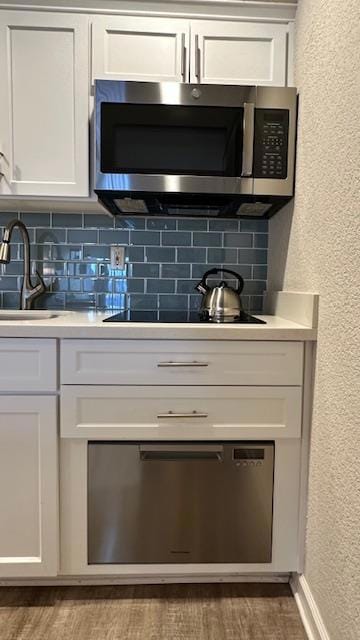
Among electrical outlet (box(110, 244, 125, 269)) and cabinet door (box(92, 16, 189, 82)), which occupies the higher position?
cabinet door (box(92, 16, 189, 82))

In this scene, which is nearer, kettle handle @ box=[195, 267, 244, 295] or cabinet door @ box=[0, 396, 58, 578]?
cabinet door @ box=[0, 396, 58, 578]

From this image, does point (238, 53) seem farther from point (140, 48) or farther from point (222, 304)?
point (222, 304)

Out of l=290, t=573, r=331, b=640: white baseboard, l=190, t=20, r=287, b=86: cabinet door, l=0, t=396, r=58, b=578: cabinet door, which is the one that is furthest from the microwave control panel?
l=290, t=573, r=331, b=640: white baseboard

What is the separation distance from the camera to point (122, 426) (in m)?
1.33

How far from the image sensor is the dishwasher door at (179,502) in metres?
1.35

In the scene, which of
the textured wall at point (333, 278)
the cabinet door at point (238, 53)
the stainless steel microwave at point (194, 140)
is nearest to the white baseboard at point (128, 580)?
the textured wall at point (333, 278)

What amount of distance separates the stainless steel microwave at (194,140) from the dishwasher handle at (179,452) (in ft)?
2.94

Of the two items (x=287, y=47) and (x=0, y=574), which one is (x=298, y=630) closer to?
(x=0, y=574)

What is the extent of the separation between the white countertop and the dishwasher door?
350 millimetres

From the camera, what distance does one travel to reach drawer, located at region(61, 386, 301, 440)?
4.34 feet

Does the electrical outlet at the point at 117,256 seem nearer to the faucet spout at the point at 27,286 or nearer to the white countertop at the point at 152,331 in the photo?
the faucet spout at the point at 27,286

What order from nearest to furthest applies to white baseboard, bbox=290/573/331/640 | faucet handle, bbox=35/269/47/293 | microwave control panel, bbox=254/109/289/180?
white baseboard, bbox=290/573/331/640 < microwave control panel, bbox=254/109/289/180 < faucet handle, bbox=35/269/47/293

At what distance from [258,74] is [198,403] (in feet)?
4.03

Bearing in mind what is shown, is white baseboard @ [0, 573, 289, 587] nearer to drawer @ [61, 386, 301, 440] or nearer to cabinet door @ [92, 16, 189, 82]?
drawer @ [61, 386, 301, 440]
